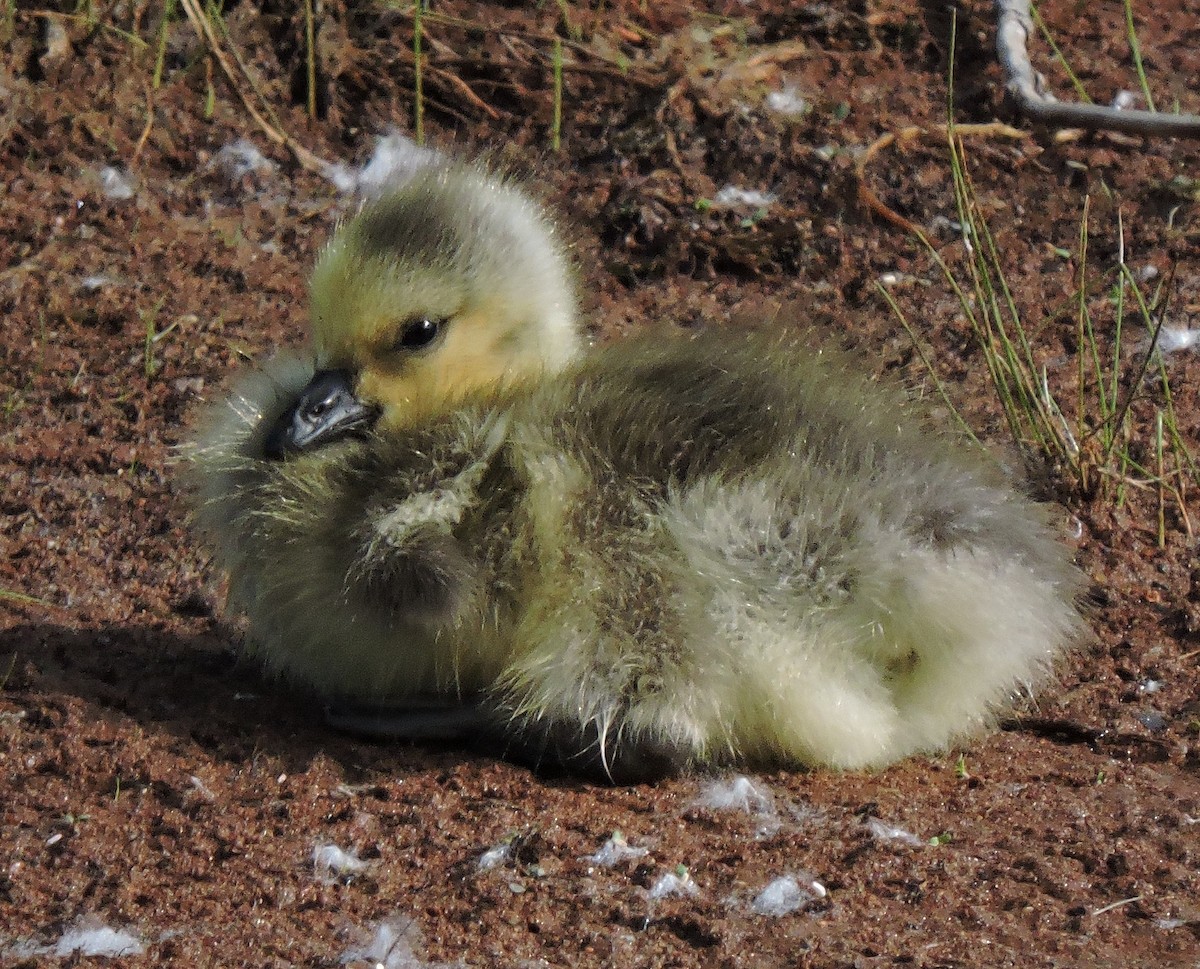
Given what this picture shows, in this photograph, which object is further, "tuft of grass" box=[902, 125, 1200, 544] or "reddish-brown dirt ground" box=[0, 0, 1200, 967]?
"tuft of grass" box=[902, 125, 1200, 544]

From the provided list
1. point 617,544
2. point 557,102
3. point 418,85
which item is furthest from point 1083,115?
point 418,85

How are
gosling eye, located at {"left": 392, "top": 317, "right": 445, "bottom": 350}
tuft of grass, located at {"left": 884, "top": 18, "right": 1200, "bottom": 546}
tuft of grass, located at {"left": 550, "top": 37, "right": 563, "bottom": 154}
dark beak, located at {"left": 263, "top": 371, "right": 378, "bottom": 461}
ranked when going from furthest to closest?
1. tuft of grass, located at {"left": 550, "top": 37, "right": 563, "bottom": 154}
2. tuft of grass, located at {"left": 884, "top": 18, "right": 1200, "bottom": 546}
3. gosling eye, located at {"left": 392, "top": 317, "right": 445, "bottom": 350}
4. dark beak, located at {"left": 263, "top": 371, "right": 378, "bottom": 461}

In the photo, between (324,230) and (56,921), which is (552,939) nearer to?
(56,921)

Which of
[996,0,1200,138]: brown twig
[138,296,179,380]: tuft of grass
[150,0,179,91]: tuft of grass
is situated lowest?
[138,296,179,380]: tuft of grass

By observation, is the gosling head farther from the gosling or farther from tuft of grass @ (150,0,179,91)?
tuft of grass @ (150,0,179,91)

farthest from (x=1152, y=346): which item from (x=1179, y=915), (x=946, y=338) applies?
(x=1179, y=915)

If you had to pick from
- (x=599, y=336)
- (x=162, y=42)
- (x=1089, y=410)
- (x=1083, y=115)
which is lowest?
(x=599, y=336)

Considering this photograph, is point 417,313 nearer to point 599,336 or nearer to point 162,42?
point 599,336

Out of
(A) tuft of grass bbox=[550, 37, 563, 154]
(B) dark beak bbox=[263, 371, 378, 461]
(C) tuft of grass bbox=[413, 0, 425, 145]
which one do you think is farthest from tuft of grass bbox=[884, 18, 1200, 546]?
(C) tuft of grass bbox=[413, 0, 425, 145]

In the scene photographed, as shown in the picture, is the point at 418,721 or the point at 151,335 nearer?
the point at 418,721
